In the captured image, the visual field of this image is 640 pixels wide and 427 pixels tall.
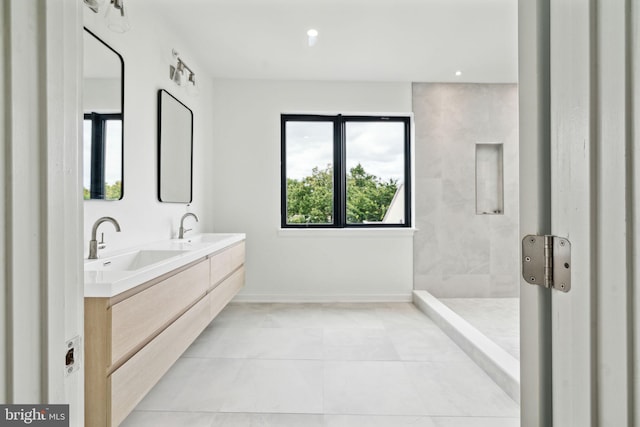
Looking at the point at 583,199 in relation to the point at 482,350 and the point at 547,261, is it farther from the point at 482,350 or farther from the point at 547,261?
the point at 482,350

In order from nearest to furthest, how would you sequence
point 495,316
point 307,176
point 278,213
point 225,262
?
point 225,262 → point 495,316 → point 278,213 → point 307,176

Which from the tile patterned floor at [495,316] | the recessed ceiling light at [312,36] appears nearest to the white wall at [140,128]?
the recessed ceiling light at [312,36]

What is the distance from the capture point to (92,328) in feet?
4.16

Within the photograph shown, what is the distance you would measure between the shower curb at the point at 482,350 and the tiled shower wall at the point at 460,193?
70cm

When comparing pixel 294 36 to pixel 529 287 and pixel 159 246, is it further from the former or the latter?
pixel 529 287

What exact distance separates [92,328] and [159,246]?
1162 mm

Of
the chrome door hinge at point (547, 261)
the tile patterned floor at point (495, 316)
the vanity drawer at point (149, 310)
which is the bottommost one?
the tile patterned floor at point (495, 316)

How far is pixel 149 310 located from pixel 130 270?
383 mm

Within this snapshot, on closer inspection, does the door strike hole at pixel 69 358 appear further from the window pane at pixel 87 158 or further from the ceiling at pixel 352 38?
the ceiling at pixel 352 38

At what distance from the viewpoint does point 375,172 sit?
403cm

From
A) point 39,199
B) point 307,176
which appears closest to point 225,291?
point 307,176

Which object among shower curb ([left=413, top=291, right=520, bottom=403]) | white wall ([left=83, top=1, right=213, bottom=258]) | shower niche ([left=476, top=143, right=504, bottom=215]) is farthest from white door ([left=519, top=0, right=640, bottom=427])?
shower niche ([left=476, top=143, right=504, bottom=215])

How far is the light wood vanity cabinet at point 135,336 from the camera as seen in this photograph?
1.27 meters

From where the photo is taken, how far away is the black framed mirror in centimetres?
181
